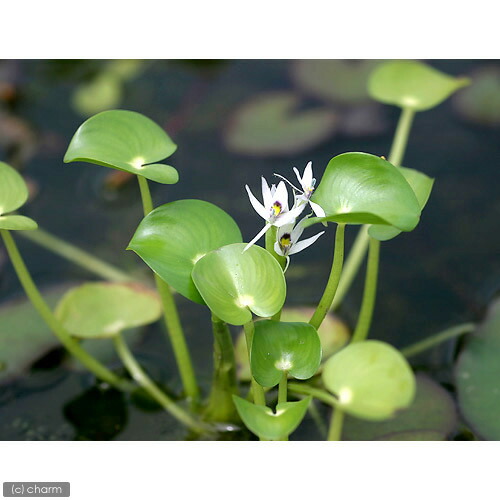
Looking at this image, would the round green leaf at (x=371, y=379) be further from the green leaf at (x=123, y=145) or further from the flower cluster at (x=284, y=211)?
the green leaf at (x=123, y=145)

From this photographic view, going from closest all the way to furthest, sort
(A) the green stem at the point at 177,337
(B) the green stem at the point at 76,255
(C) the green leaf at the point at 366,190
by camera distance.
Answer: (C) the green leaf at the point at 366,190
(A) the green stem at the point at 177,337
(B) the green stem at the point at 76,255

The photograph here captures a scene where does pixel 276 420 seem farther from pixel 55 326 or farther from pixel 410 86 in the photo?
pixel 410 86

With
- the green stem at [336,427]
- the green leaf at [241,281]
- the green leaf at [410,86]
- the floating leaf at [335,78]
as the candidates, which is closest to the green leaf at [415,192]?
the green leaf at [241,281]

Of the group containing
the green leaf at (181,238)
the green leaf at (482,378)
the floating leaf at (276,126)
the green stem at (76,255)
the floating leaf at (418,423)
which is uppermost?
the floating leaf at (276,126)

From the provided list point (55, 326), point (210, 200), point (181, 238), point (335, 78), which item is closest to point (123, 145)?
point (181, 238)

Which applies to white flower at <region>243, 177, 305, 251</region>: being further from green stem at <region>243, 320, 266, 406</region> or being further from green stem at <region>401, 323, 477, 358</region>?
green stem at <region>401, 323, 477, 358</region>

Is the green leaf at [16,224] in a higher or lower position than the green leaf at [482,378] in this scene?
higher
